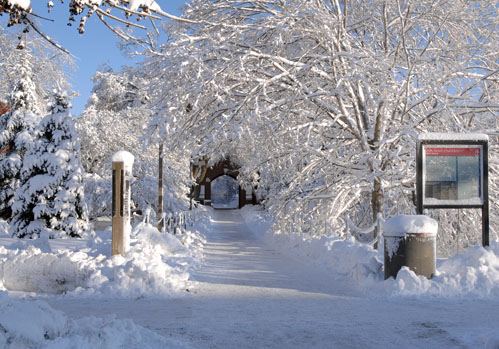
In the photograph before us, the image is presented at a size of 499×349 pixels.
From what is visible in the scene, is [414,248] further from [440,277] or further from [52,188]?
[52,188]

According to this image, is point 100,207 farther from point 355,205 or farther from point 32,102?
point 355,205

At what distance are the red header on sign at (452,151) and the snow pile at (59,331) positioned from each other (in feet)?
20.8

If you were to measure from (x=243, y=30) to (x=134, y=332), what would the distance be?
365 inches

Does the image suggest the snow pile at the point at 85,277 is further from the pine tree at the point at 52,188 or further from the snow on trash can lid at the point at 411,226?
the pine tree at the point at 52,188

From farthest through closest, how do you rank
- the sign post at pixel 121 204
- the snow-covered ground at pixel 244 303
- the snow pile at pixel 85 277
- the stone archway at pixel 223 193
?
the stone archway at pixel 223 193 < the sign post at pixel 121 204 < the snow pile at pixel 85 277 < the snow-covered ground at pixel 244 303

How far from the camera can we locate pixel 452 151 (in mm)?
8633

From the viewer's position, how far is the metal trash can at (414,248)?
24.0 feet

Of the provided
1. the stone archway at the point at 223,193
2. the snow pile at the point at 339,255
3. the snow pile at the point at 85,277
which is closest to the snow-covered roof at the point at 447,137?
the snow pile at the point at 339,255

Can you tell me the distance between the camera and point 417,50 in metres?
13.5

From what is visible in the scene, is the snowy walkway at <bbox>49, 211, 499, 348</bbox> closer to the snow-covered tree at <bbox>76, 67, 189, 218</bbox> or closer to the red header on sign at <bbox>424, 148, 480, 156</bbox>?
the red header on sign at <bbox>424, 148, 480, 156</bbox>

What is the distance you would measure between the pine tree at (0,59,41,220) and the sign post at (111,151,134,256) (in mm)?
14292

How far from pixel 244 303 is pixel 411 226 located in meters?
3.09

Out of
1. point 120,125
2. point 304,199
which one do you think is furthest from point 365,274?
point 120,125

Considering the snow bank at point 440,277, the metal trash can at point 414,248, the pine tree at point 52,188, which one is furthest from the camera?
the pine tree at point 52,188
